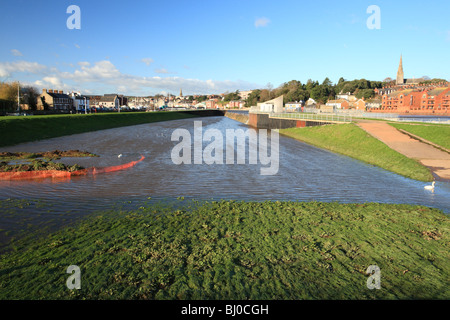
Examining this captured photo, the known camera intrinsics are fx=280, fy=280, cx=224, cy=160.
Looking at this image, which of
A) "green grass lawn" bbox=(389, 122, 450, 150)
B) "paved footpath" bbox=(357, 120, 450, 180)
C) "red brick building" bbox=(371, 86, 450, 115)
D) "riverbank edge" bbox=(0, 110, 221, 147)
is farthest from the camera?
"red brick building" bbox=(371, 86, 450, 115)

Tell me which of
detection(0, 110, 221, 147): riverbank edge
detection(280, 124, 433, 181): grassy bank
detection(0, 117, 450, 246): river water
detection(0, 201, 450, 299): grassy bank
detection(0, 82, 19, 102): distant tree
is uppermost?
detection(0, 82, 19, 102): distant tree

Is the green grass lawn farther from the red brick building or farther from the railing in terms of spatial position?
the red brick building

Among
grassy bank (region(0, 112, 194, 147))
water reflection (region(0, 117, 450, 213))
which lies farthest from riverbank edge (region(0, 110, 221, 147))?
water reflection (region(0, 117, 450, 213))

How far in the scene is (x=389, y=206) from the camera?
42.5 ft

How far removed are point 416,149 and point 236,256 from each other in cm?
2663

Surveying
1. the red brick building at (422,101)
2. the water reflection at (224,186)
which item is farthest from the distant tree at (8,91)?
the red brick building at (422,101)

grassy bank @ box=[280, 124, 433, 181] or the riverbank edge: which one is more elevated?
the riverbank edge

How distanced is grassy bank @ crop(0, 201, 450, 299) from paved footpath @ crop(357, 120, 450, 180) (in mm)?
12289

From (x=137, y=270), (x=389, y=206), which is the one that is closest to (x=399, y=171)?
(x=389, y=206)

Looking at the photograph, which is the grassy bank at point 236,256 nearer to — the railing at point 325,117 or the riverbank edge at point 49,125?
the riverbank edge at point 49,125

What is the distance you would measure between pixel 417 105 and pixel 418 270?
13631 cm

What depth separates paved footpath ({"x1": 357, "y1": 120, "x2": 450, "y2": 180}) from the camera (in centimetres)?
2150

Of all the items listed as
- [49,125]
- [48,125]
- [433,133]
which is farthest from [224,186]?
[49,125]
